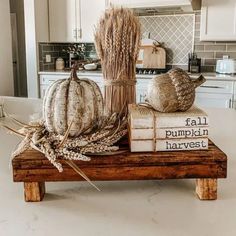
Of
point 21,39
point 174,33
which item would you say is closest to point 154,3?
point 174,33

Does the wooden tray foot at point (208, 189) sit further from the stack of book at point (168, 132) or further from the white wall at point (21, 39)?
the white wall at point (21, 39)

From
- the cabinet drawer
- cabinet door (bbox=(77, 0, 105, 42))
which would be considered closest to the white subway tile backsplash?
cabinet door (bbox=(77, 0, 105, 42))

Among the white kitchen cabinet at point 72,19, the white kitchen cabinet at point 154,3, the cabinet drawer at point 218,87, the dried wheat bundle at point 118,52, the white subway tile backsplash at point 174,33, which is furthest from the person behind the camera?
the white kitchen cabinet at point 72,19

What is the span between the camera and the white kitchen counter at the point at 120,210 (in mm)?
611

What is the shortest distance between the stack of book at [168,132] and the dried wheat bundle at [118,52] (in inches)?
8.4

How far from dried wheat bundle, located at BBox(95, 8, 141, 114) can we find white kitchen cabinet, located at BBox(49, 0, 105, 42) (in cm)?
323

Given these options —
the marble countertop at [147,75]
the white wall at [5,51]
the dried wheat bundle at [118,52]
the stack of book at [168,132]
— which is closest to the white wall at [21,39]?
the white wall at [5,51]

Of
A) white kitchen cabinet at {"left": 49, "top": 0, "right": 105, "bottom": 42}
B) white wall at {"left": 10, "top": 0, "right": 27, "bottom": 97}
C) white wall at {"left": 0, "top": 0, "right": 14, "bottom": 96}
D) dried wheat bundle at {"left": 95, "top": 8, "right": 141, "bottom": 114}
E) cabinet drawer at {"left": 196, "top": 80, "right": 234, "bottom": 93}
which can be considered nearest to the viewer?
dried wheat bundle at {"left": 95, "top": 8, "right": 141, "bottom": 114}

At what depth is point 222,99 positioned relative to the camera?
3357 mm

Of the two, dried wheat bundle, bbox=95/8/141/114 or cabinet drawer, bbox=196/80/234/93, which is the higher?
dried wheat bundle, bbox=95/8/141/114

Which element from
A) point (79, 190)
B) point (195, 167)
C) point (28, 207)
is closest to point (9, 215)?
point (28, 207)

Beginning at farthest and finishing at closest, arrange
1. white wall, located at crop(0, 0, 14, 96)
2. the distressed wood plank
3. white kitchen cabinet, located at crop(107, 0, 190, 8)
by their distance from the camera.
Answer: white wall, located at crop(0, 0, 14, 96) < white kitchen cabinet, located at crop(107, 0, 190, 8) < the distressed wood plank

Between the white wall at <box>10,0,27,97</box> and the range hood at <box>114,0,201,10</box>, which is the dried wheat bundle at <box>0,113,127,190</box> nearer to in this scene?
the range hood at <box>114,0,201,10</box>

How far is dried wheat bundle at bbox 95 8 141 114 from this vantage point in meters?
0.89
